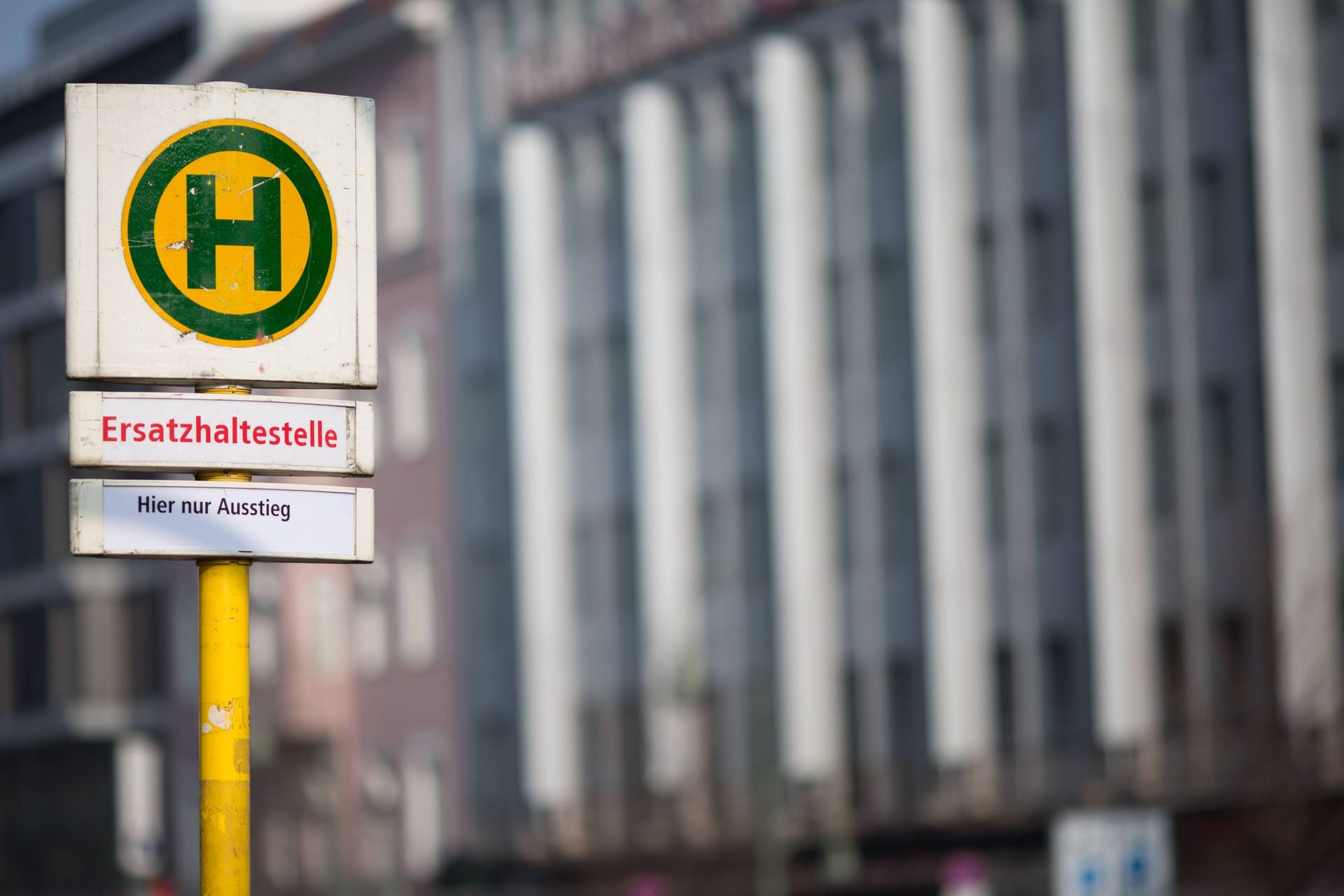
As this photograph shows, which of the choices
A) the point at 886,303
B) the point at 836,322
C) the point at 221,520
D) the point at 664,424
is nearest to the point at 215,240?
the point at 221,520

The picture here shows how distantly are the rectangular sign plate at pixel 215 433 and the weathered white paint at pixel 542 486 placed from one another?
160 ft

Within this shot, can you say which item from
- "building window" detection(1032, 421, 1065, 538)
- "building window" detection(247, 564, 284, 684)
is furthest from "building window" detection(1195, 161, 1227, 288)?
"building window" detection(247, 564, 284, 684)

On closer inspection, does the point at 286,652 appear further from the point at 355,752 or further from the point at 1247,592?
the point at 1247,592

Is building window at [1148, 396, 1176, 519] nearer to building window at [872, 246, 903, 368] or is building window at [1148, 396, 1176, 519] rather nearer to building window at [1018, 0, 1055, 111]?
building window at [1018, 0, 1055, 111]

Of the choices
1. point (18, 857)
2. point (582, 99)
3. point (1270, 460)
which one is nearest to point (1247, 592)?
point (1270, 460)

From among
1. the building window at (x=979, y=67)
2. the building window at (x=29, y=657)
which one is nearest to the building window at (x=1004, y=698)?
the building window at (x=979, y=67)

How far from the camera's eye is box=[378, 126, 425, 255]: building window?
2410 inches

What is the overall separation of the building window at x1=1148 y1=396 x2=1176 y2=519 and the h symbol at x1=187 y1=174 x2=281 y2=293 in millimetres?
36088

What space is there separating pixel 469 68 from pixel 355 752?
15.7 meters

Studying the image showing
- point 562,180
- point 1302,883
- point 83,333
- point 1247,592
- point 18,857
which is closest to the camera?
point 83,333

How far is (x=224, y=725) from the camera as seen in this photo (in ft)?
22.3

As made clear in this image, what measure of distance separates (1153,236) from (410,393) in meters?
23.1

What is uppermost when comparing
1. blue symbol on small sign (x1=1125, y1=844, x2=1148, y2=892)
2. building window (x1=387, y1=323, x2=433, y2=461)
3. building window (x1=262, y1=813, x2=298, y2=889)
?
building window (x1=387, y1=323, x2=433, y2=461)

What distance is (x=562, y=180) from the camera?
5688cm
